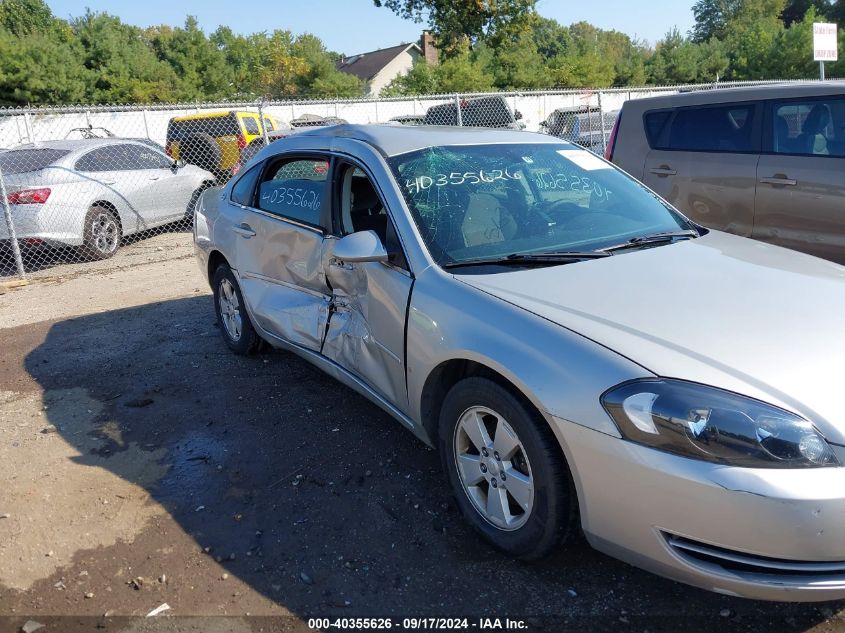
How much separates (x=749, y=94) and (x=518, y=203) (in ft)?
11.2

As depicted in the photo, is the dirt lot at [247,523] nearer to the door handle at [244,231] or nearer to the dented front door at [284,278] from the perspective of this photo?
the dented front door at [284,278]

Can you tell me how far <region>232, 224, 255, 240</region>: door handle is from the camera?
15.8ft

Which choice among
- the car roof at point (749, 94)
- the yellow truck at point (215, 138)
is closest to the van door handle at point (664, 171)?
the car roof at point (749, 94)

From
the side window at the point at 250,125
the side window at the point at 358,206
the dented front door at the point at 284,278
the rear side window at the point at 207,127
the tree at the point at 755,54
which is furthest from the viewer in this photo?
the tree at the point at 755,54

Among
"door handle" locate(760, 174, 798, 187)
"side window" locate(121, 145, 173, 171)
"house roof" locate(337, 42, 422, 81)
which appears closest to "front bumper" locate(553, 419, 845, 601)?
"door handle" locate(760, 174, 798, 187)

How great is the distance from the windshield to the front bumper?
3.99 feet

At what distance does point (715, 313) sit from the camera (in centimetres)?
267

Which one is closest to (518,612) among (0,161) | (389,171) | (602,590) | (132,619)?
(602,590)

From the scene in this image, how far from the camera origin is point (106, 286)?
8.57 meters

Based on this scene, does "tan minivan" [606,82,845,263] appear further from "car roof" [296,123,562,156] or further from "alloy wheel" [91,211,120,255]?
"alloy wheel" [91,211,120,255]

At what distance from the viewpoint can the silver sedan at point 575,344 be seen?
2188mm

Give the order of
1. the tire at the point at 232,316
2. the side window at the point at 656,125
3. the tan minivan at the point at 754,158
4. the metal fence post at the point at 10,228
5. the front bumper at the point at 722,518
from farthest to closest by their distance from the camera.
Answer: the metal fence post at the point at 10,228 → the side window at the point at 656,125 → the tan minivan at the point at 754,158 → the tire at the point at 232,316 → the front bumper at the point at 722,518

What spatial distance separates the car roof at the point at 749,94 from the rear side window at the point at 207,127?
1010 cm

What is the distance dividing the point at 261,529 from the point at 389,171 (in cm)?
180
